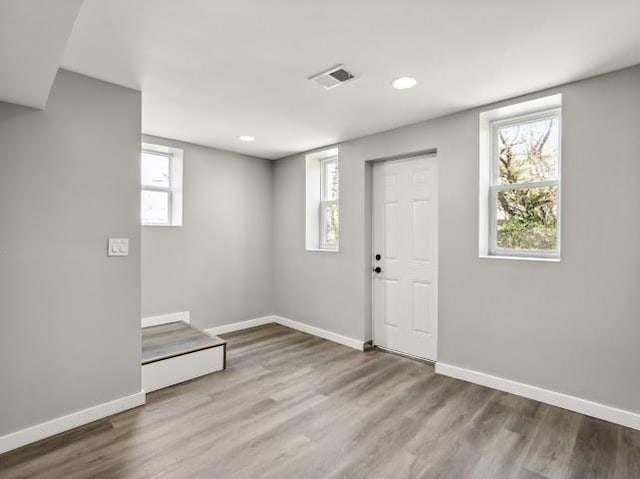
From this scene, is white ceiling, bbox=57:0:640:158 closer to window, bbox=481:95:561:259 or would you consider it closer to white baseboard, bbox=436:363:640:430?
window, bbox=481:95:561:259

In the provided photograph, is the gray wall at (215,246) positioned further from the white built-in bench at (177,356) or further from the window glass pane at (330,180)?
the window glass pane at (330,180)

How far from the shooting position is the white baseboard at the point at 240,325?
4493mm

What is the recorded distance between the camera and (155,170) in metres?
4.05

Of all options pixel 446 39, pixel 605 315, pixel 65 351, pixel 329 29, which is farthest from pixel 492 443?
pixel 65 351

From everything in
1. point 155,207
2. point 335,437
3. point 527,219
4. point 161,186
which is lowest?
point 335,437

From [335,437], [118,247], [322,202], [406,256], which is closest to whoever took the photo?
[335,437]

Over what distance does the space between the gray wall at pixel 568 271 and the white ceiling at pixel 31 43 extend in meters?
2.84

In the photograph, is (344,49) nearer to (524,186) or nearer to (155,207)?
(524,186)

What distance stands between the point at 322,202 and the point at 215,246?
1.54 metres

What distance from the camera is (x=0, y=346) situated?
2.08 meters

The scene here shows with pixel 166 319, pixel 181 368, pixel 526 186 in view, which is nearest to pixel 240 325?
pixel 166 319

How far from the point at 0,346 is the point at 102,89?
179 centimetres

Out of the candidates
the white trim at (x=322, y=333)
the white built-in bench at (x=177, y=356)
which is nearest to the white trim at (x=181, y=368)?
the white built-in bench at (x=177, y=356)

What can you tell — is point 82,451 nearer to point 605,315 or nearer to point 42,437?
point 42,437
